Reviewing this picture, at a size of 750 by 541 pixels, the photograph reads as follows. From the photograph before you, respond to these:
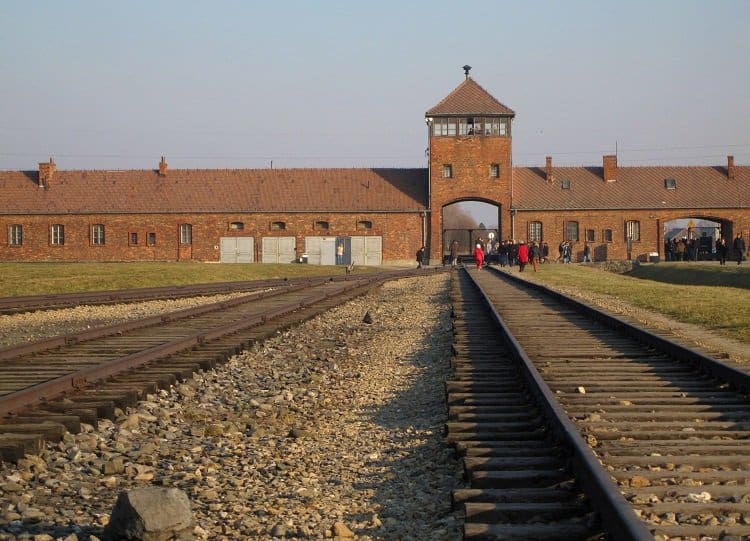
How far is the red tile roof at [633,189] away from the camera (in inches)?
2616

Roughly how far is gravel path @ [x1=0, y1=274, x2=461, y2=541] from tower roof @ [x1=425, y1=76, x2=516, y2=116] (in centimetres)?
5543

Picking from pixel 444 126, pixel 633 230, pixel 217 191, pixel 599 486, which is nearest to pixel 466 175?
pixel 444 126

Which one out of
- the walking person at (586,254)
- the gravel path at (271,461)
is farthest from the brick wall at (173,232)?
the gravel path at (271,461)

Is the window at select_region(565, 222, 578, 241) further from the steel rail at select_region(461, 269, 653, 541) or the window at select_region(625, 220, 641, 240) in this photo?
the steel rail at select_region(461, 269, 653, 541)

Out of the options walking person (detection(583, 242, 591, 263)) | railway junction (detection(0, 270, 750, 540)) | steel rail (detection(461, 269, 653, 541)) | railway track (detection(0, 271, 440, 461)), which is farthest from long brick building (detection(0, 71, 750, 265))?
steel rail (detection(461, 269, 653, 541))

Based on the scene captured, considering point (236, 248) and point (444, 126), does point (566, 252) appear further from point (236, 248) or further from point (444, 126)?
point (236, 248)

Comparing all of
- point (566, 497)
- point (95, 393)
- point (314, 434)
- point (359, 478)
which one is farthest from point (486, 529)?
point (95, 393)

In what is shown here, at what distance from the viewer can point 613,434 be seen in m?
5.95

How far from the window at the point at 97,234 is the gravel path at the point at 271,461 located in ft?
187

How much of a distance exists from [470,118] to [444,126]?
5.85 feet

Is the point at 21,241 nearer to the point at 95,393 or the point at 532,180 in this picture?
the point at 532,180

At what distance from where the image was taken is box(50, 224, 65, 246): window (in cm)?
6550

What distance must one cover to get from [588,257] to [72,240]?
33.4 m

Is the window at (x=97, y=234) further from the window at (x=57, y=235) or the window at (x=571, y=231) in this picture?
the window at (x=571, y=231)
